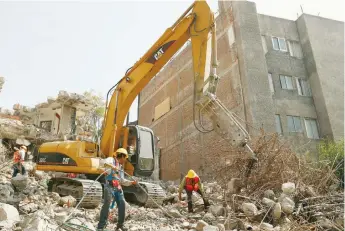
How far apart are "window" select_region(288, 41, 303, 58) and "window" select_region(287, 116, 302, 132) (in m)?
4.01

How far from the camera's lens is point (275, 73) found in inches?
626

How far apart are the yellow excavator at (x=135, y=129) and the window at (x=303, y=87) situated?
1030cm

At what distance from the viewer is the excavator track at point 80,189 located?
7199mm

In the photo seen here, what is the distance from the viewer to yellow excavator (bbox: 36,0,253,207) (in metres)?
7.51

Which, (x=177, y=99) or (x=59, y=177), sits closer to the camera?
(x=59, y=177)

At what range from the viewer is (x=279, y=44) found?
16766mm

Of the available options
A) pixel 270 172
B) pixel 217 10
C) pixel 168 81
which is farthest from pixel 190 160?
pixel 270 172

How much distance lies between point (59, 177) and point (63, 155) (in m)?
0.78

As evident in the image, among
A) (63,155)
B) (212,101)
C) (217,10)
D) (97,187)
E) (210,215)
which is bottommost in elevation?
(210,215)

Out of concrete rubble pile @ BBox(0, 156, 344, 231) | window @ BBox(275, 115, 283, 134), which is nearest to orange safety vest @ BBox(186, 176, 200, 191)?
concrete rubble pile @ BBox(0, 156, 344, 231)

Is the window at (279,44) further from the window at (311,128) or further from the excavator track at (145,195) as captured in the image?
the excavator track at (145,195)

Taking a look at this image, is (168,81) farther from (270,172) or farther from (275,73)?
(270,172)

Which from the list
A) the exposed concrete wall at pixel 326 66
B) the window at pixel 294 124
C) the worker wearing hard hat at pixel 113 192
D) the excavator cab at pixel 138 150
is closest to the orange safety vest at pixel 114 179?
the worker wearing hard hat at pixel 113 192

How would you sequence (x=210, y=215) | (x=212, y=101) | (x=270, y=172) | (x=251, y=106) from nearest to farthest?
(x=210, y=215) → (x=212, y=101) → (x=270, y=172) → (x=251, y=106)
